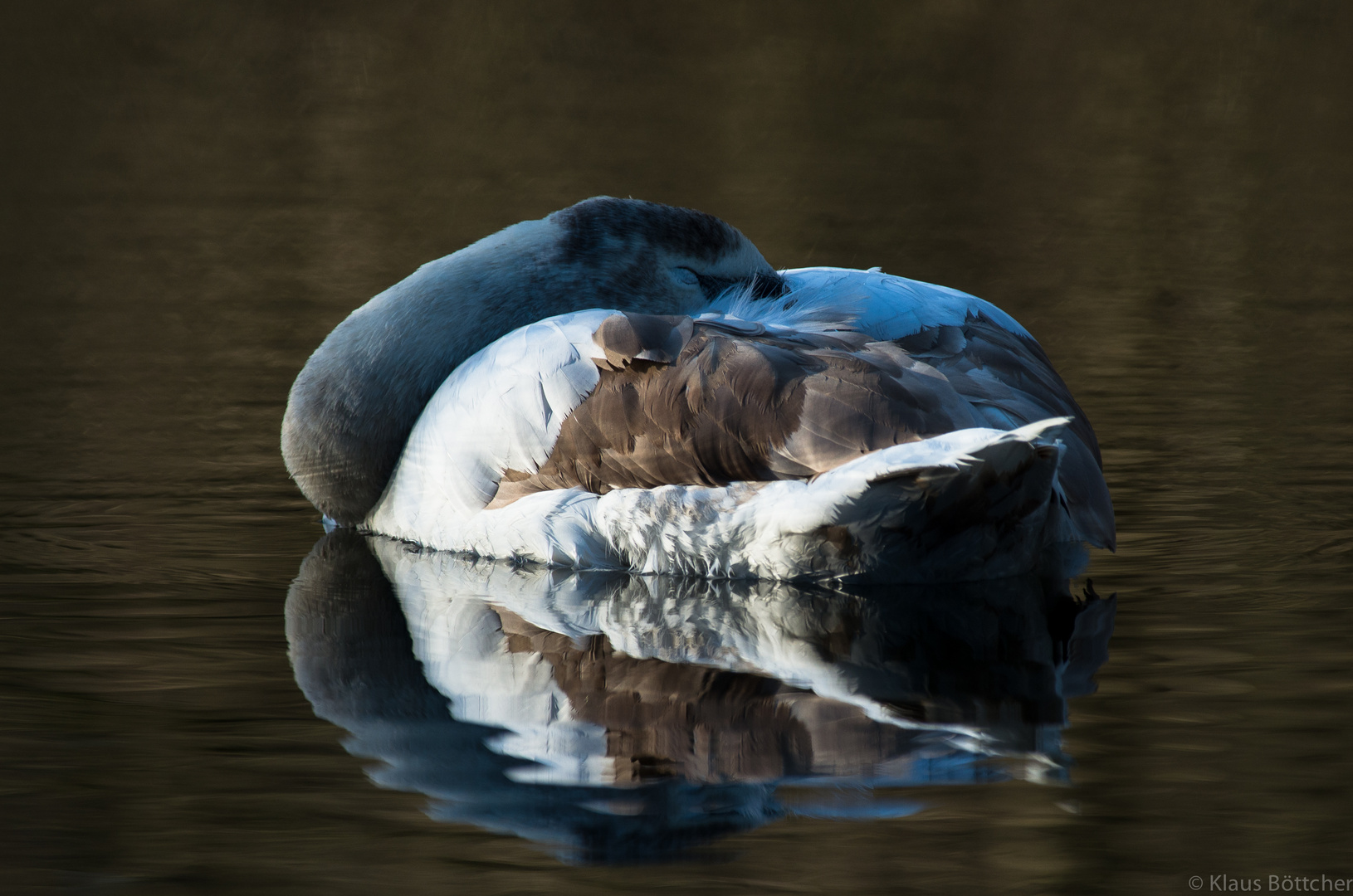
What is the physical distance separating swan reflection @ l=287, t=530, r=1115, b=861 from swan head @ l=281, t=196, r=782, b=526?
56 centimetres

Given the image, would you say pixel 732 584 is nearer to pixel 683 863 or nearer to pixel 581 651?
pixel 581 651

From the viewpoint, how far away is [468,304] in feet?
23.3

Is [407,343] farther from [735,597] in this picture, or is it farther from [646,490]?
[735,597]

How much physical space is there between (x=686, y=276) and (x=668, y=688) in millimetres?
2826

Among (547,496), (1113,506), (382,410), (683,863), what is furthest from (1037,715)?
(382,410)

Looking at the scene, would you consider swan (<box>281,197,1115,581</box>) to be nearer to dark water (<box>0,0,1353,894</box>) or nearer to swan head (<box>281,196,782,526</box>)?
swan head (<box>281,196,782,526</box>)

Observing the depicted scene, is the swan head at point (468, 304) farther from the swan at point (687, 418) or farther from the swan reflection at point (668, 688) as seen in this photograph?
the swan reflection at point (668, 688)

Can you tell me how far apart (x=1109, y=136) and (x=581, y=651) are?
16438 millimetres

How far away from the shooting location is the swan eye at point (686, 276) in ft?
23.7

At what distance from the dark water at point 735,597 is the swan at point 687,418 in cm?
27

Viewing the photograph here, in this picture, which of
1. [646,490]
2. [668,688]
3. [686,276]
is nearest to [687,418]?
[646,490]

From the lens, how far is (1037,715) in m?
4.45

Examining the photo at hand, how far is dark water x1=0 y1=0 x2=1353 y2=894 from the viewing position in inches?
146

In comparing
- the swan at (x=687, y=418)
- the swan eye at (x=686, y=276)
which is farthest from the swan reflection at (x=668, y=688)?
the swan eye at (x=686, y=276)
